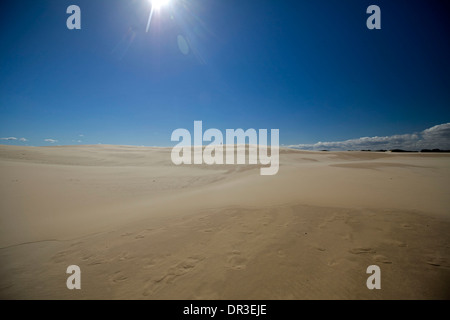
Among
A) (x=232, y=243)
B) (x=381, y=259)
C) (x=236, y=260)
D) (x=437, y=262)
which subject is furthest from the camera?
(x=232, y=243)

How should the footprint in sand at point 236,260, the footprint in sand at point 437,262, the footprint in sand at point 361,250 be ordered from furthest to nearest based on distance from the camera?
the footprint in sand at point 361,250, the footprint in sand at point 236,260, the footprint in sand at point 437,262

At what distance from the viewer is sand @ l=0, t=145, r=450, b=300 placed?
9.38 ft

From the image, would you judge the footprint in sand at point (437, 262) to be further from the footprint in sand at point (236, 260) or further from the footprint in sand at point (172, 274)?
the footprint in sand at point (172, 274)

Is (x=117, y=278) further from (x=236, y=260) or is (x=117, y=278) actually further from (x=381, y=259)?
(x=381, y=259)

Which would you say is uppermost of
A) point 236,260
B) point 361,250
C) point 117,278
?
point 361,250

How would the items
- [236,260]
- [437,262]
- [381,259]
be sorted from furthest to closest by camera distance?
1. [236,260]
2. [381,259]
3. [437,262]

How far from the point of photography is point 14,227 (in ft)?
16.6

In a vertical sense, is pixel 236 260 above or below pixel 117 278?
above

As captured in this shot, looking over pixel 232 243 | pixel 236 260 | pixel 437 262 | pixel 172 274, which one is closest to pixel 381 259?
pixel 437 262

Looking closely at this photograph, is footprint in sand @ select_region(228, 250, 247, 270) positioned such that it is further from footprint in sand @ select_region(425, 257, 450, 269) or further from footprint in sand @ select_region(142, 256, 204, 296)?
footprint in sand @ select_region(425, 257, 450, 269)

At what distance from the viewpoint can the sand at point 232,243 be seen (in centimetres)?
286

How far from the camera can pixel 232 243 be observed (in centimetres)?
402

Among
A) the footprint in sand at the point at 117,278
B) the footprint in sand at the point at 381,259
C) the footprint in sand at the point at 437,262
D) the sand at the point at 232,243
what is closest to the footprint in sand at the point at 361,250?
the sand at the point at 232,243

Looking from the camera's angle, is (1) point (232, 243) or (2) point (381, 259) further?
(1) point (232, 243)
